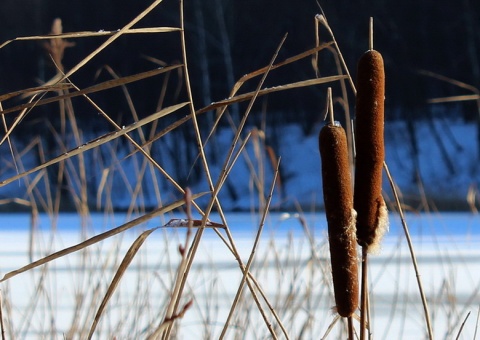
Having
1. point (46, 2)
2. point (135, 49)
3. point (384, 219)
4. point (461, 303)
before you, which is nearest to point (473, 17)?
point (135, 49)

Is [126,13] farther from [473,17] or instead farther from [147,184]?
[473,17]

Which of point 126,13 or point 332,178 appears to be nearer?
point 332,178

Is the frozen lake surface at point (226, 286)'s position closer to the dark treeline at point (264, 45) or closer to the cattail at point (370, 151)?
the cattail at point (370, 151)

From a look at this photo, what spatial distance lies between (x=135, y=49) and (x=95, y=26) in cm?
54

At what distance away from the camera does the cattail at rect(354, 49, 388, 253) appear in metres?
Answer: 0.39

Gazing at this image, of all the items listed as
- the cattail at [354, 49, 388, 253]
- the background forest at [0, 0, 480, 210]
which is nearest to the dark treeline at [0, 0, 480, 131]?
the background forest at [0, 0, 480, 210]

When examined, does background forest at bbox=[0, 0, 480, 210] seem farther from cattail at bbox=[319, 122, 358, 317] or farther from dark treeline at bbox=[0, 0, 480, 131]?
cattail at bbox=[319, 122, 358, 317]

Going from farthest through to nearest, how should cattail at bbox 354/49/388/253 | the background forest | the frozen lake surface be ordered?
the background forest → the frozen lake surface → cattail at bbox 354/49/388/253

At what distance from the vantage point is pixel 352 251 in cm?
40

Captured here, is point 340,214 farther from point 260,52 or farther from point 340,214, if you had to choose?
point 260,52

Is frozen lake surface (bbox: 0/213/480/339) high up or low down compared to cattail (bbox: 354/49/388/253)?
down

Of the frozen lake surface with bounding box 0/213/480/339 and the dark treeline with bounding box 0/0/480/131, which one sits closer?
the frozen lake surface with bounding box 0/213/480/339

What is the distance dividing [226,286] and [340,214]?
2040 mm

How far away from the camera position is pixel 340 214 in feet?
1.29
